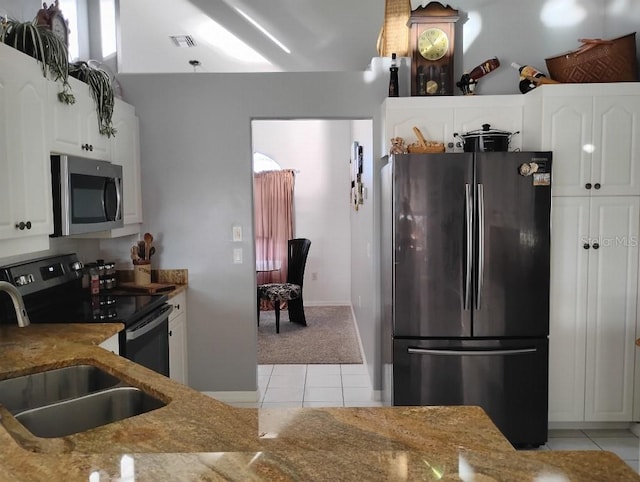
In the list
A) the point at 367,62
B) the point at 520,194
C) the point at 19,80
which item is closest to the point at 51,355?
the point at 19,80

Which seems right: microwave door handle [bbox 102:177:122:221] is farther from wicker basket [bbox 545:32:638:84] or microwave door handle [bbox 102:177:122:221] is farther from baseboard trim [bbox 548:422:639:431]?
baseboard trim [bbox 548:422:639:431]

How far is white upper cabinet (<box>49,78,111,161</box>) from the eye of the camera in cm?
248

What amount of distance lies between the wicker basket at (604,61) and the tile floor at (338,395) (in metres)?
2.26

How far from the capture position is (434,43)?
3.45m

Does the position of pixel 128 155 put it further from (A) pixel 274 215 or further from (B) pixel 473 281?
(A) pixel 274 215

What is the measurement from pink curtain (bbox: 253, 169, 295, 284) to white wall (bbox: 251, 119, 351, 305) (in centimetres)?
15

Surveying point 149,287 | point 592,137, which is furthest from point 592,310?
point 149,287

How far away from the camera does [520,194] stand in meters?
2.96

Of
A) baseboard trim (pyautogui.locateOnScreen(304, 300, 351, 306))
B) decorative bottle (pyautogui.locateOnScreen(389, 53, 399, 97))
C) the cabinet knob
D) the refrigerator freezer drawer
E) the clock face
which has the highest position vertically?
the clock face

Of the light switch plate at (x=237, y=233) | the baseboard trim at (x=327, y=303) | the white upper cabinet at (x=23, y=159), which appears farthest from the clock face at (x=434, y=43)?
the baseboard trim at (x=327, y=303)

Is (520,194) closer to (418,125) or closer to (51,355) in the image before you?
(418,125)

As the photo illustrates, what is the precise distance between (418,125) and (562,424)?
2182 millimetres

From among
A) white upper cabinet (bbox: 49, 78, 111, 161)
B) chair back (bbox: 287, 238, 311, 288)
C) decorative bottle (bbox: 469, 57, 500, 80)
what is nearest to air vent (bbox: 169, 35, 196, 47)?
chair back (bbox: 287, 238, 311, 288)

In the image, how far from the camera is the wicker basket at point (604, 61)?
10.3ft
